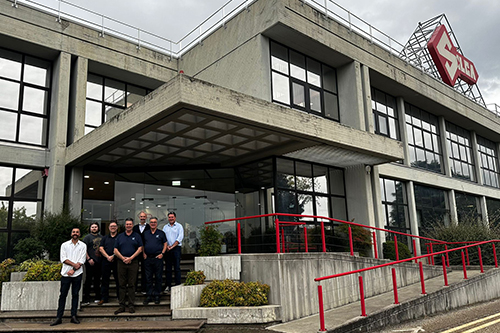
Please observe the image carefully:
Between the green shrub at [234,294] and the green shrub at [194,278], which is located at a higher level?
the green shrub at [194,278]

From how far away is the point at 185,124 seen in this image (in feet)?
35.8

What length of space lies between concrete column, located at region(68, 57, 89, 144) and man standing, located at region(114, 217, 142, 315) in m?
7.12

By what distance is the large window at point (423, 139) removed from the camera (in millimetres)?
21684

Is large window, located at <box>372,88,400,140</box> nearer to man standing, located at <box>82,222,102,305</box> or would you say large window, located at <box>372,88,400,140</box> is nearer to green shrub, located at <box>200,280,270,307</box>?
green shrub, located at <box>200,280,270,307</box>

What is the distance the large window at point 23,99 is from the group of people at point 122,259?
6.80 m

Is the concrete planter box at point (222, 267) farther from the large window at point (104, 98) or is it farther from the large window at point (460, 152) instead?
the large window at point (460, 152)

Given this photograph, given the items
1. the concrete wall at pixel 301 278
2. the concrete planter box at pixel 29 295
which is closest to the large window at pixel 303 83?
the concrete wall at pixel 301 278

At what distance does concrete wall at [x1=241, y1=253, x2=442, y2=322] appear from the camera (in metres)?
9.27

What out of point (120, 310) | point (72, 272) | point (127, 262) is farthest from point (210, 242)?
point (72, 272)

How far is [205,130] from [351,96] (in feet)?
26.4

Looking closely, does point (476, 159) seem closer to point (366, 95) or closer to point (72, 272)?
point (366, 95)

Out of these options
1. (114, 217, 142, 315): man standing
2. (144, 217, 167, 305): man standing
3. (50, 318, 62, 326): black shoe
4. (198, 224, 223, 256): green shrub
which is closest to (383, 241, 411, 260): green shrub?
(198, 224, 223, 256): green shrub

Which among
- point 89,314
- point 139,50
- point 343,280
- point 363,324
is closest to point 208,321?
point 89,314

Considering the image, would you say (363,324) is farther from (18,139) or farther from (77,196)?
(18,139)
